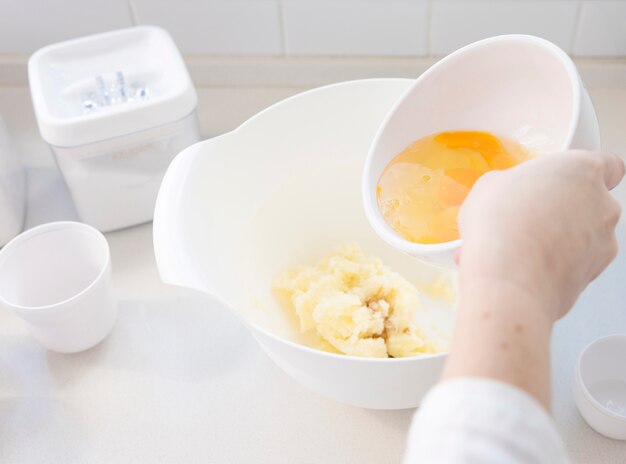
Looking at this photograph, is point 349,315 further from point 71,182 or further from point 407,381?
point 71,182

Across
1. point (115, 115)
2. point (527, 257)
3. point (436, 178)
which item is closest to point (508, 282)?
point (527, 257)

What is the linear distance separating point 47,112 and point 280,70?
1.18 feet

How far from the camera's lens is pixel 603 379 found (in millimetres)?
658

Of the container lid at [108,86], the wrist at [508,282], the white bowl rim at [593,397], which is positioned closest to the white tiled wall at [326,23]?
the container lid at [108,86]

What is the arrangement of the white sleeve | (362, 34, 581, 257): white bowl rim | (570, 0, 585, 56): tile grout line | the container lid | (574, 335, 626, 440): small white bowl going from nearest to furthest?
the white sleeve → (362, 34, 581, 257): white bowl rim → (574, 335, 626, 440): small white bowl → the container lid → (570, 0, 585, 56): tile grout line

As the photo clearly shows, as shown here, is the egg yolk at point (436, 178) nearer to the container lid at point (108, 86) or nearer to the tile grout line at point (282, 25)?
the container lid at point (108, 86)

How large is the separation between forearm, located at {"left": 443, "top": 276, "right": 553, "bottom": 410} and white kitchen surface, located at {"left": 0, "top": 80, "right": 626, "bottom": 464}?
29cm

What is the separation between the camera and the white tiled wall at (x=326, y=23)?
91cm

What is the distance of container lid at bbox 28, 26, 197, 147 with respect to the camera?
2.54 feet

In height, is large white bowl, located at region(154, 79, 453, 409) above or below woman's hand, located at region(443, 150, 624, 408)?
below

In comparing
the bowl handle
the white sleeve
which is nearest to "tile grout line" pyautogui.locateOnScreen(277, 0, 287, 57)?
the bowl handle

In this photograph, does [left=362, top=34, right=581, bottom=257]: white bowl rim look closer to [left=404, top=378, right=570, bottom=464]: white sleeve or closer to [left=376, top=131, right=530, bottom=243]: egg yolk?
[left=376, top=131, right=530, bottom=243]: egg yolk

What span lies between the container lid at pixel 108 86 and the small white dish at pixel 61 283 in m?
0.11

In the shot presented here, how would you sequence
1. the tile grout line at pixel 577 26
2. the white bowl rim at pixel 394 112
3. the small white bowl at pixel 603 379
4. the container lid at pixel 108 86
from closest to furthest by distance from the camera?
the white bowl rim at pixel 394 112 → the small white bowl at pixel 603 379 → the container lid at pixel 108 86 → the tile grout line at pixel 577 26
